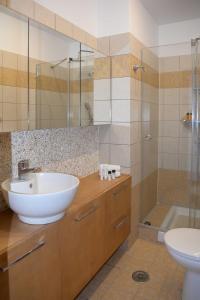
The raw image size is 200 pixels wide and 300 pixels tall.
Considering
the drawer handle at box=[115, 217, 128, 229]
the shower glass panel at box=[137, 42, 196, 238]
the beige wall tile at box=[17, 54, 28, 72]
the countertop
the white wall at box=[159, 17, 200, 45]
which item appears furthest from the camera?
the white wall at box=[159, 17, 200, 45]

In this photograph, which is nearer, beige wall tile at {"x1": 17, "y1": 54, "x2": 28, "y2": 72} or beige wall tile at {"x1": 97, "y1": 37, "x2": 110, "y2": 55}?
beige wall tile at {"x1": 17, "y1": 54, "x2": 28, "y2": 72}

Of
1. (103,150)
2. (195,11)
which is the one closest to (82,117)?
(103,150)

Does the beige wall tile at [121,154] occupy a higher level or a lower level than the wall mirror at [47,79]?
lower

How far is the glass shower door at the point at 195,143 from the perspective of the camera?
2.62 meters

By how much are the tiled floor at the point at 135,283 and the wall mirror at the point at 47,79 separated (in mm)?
1249

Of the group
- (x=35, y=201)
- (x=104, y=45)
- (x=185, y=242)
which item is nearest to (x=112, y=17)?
(x=104, y=45)

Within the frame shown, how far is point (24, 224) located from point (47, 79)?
3.27 feet

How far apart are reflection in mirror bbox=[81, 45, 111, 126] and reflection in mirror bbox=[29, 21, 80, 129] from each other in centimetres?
15

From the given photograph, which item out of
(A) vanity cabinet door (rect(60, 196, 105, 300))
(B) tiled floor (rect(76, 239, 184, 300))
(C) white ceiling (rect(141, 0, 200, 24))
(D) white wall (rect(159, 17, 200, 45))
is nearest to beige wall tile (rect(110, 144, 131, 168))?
(A) vanity cabinet door (rect(60, 196, 105, 300))

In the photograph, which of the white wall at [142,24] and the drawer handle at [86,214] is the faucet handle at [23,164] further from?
the white wall at [142,24]

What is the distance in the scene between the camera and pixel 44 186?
169cm

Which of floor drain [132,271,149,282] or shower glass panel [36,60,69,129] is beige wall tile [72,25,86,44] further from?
floor drain [132,271,149,282]

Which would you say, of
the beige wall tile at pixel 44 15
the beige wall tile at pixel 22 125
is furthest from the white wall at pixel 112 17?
the beige wall tile at pixel 22 125

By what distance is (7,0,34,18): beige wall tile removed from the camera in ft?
5.14
